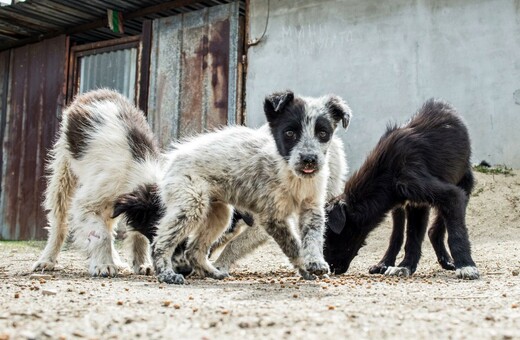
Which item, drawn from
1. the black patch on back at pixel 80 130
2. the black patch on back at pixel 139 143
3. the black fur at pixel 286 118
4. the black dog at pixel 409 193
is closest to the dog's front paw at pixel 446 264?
the black dog at pixel 409 193

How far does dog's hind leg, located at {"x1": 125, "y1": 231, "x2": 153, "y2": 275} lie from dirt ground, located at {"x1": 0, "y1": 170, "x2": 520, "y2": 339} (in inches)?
21.6

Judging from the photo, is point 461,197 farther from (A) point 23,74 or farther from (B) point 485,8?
(A) point 23,74

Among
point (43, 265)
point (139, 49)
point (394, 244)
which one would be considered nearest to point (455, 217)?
point (394, 244)

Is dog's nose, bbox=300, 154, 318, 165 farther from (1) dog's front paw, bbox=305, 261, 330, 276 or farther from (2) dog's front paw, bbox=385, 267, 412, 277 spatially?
(2) dog's front paw, bbox=385, 267, 412, 277

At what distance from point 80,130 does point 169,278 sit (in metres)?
2.28

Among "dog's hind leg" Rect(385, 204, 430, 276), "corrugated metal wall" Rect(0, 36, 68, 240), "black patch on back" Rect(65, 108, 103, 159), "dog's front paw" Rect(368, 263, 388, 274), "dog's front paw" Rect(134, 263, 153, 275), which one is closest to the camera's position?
"dog's hind leg" Rect(385, 204, 430, 276)

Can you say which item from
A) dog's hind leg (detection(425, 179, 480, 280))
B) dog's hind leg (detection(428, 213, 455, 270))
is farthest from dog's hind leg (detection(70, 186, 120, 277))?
dog's hind leg (detection(428, 213, 455, 270))

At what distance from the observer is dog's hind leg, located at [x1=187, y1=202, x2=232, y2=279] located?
559 centimetres

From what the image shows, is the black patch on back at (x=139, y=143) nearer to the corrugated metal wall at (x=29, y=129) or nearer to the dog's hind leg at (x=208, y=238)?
the dog's hind leg at (x=208, y=238)

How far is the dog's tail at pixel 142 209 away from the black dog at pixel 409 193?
1.56 meters

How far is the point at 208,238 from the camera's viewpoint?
18.8 feet

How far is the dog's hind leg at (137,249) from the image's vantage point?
20.5 ft

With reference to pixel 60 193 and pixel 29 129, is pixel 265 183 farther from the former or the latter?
pixel 29 129

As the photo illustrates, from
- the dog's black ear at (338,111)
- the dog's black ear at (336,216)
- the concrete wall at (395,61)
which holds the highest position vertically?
the concrete wall at (395,61)
